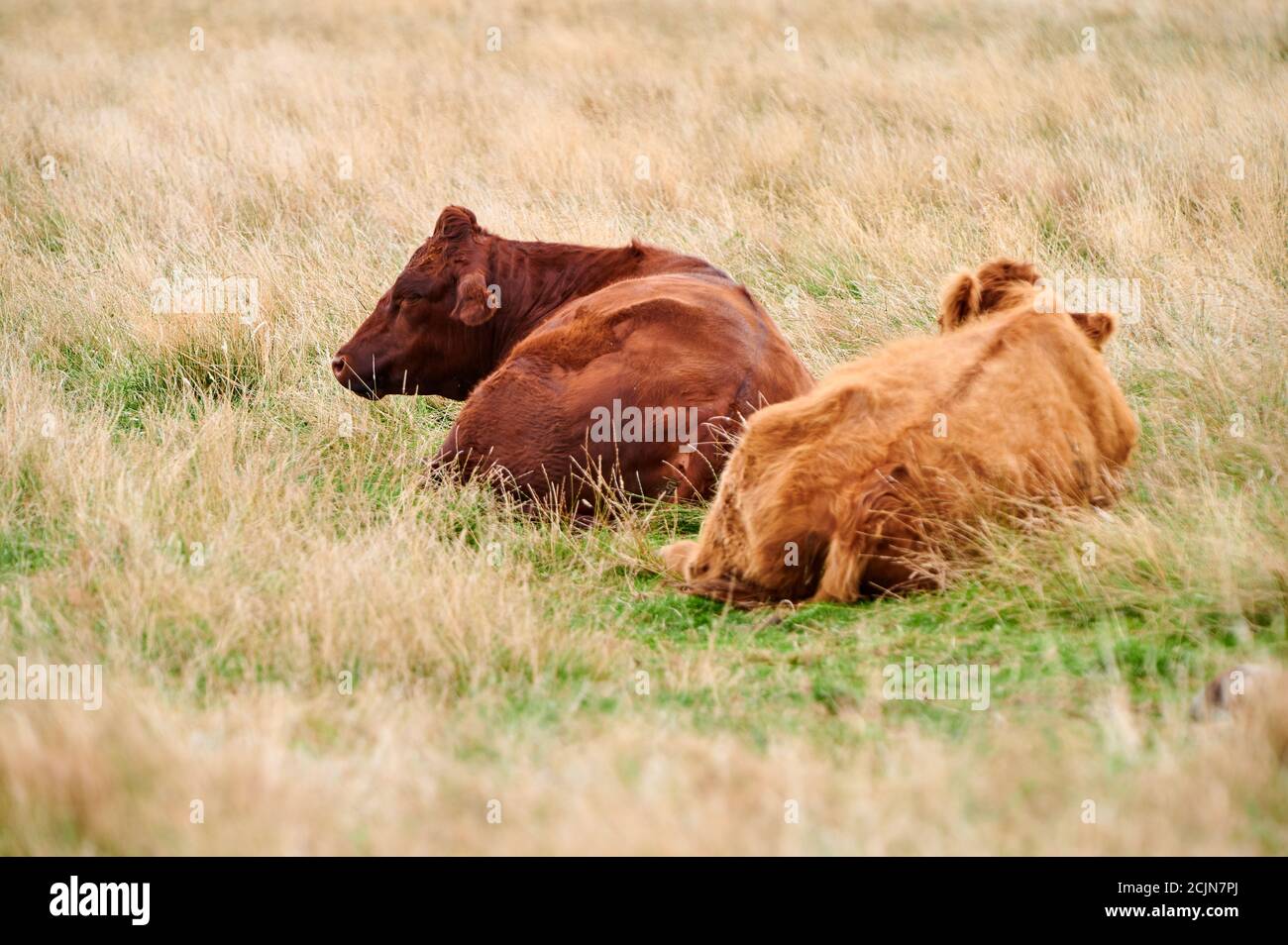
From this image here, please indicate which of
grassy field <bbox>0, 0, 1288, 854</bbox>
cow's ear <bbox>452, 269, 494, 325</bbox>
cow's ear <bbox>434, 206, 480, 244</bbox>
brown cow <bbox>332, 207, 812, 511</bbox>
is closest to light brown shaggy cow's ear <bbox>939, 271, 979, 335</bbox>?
brown cow <bbox>332, 207, 812, 511</bbox>

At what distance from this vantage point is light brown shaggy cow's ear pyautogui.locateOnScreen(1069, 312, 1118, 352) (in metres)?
5.33

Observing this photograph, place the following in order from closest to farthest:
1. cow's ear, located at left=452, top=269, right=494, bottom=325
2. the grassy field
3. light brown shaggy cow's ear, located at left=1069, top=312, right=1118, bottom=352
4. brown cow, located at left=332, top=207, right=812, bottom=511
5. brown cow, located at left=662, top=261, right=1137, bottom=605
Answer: the grassy field
brown cow, located at left=662, top=261, right=1137, bottom=605
light brown shaggy cow's ear, located at left=1069, top=312, right=1118, bottom=352
brown cow, located at left=332, top=207, right=812, bottom=511
cow's ear, located at left=452, top=269, right=494, bottom=325

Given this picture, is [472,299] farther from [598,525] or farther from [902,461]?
[902,461]

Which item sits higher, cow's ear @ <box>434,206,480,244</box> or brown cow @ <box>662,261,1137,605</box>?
cow's ear @ <box>434,206,480,244</box>

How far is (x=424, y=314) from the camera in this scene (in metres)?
6.62

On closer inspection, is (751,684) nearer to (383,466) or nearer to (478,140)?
(383,466)

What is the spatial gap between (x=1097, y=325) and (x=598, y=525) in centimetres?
210

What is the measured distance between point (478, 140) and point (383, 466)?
6.44 metres

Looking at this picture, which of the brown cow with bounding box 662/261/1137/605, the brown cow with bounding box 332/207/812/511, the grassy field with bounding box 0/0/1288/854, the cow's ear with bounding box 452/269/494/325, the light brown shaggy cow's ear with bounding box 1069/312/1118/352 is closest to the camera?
the grassy field with bounding box 0/0/1288/854

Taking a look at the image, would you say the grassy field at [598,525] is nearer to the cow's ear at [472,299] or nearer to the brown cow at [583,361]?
the brown cow at [583,361]

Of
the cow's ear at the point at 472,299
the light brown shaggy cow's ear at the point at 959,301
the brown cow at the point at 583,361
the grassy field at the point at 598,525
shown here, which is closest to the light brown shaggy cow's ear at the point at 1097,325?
the light brown shaggy cow's ear at the point at 959,301

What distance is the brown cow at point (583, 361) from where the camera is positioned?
5.54 m

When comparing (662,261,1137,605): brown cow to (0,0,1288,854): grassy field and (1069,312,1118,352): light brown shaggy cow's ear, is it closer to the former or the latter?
(0,0,1288,854): grassy field

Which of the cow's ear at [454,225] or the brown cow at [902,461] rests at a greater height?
the cow's ear at [454,225]
